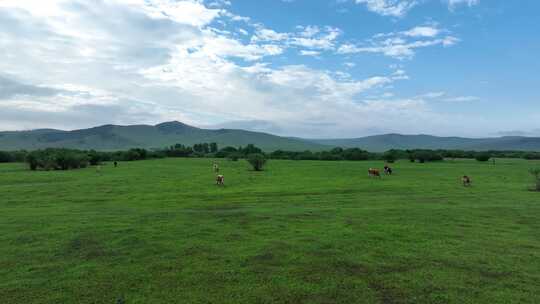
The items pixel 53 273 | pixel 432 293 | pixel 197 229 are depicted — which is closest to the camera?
pixel 432 293

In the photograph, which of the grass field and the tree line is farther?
the tree line

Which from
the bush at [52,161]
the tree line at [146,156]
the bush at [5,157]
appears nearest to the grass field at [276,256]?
the tree line at [146,156]

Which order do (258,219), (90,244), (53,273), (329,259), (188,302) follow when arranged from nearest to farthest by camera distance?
(188,302), (53,273), (329,259), (90,244), (258,219)

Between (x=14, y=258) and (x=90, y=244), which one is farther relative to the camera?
(x=90, y=244)

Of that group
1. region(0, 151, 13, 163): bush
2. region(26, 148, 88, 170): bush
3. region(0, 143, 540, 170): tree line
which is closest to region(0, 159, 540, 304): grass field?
region(0, 143, 540, 170): tree line

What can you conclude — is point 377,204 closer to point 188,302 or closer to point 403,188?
point 403,188

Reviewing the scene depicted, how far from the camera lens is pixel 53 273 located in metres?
7.00

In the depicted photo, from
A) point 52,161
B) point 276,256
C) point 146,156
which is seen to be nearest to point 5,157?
point 146,156

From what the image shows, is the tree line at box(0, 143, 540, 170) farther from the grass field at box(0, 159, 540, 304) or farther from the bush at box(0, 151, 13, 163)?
the grass field at box(0, 159, 540, 304)

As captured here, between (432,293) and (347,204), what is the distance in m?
11.1

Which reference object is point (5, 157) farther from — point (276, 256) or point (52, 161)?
point (276, 256)

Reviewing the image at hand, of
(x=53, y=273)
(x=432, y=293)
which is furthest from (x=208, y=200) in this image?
(x=432, y=293)

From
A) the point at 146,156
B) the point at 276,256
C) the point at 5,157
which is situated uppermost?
the point at 5,157

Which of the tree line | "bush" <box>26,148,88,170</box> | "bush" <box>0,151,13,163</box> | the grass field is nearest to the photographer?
the grass field
